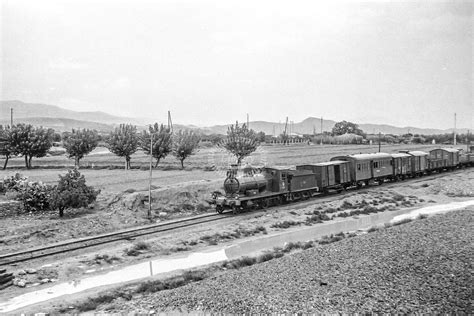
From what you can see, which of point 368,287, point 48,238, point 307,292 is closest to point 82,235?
point 48,238

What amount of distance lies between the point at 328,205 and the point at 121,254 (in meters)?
17.7

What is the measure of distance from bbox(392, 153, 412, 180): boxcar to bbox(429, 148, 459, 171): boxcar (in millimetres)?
6406

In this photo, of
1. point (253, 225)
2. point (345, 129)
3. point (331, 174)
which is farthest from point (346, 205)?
point (345, 129)

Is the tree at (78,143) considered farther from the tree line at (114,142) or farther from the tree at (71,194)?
the tree at (71,194)

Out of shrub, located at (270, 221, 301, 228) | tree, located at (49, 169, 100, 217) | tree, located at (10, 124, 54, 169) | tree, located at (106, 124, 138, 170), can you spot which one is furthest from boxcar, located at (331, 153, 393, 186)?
tree, located at (10, 124, 54, 169)

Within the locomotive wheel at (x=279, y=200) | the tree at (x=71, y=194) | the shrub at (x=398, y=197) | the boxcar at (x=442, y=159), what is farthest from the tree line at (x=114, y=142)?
the boxcar at (x=442, y=159)

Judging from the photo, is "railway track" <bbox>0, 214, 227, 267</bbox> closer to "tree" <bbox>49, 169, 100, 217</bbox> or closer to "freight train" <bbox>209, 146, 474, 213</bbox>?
"freight train" <bbox>209, 146, 474, 213</bbox>

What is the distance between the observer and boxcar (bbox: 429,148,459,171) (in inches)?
2012

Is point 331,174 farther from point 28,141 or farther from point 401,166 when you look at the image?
point 28,141

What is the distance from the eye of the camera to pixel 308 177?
108ft

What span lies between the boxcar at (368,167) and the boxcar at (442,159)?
38.1 ft

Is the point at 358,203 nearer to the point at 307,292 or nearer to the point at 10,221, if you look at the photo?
the point at 307,292

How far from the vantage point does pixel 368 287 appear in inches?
532

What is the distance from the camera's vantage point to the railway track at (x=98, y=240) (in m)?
19.0
